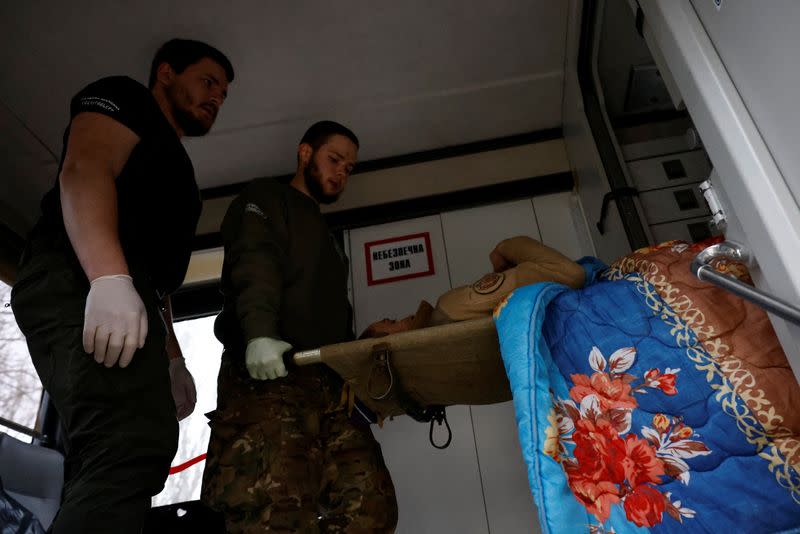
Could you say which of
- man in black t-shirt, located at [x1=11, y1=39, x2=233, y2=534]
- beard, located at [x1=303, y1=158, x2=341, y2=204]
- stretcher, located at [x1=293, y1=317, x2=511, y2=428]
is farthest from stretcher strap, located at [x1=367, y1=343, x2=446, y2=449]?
beard, located at [x1=303, y1=158, x2=341, y2=204]

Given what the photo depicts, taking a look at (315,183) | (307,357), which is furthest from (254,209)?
(307,357)

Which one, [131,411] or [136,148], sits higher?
[136,148]

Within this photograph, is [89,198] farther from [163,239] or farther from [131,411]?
[131,411]

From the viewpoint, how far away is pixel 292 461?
1556 millimetres

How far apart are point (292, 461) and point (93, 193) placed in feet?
2.65

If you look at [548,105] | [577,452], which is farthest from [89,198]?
[548,105]

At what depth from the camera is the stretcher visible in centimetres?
147

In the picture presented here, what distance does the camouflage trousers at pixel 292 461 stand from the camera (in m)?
1.48

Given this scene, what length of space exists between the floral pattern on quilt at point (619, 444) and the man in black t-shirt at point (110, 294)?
74cm

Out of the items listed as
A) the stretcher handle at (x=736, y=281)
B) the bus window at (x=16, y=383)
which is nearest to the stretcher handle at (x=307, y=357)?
the stretcher handle at (x=736, y=281)

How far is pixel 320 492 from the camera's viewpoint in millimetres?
1645

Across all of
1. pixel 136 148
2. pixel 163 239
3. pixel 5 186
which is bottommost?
pixel 163 239

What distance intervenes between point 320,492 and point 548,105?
1.98 metres

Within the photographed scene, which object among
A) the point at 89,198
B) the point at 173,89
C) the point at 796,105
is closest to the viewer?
the point at 796,105
